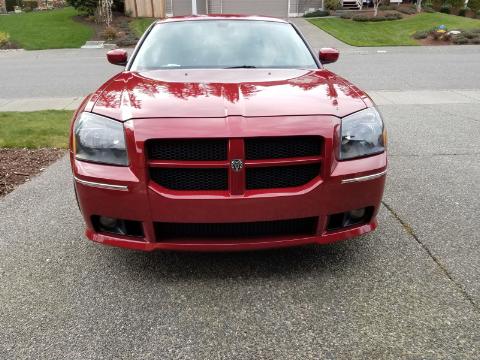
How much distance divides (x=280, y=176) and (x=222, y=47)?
1.75 metres

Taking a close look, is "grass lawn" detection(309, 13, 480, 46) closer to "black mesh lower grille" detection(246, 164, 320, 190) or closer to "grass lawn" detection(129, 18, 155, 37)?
"grass lawn" detection(129, 18, 155, 37)

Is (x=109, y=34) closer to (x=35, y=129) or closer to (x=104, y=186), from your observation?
(x=35, y=129)

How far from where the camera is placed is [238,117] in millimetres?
2553

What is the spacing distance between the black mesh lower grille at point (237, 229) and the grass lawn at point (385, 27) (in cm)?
1776

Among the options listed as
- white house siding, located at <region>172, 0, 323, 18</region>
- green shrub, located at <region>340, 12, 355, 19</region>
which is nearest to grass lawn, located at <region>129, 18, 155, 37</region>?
white house siding, located at <region>172, 0, 323, 18</region>

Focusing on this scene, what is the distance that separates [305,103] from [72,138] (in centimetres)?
143

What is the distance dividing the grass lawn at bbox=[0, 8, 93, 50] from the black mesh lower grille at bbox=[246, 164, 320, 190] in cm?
2013

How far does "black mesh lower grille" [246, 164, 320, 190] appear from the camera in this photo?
2553mm

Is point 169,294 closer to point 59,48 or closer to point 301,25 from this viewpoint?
point 59,48

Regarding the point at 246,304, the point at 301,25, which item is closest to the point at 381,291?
the point at 246,304

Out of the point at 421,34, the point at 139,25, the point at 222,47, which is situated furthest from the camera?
the point at 139,25

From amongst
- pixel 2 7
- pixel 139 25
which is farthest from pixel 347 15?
pixel 2 7

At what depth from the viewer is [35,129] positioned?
21.7ft

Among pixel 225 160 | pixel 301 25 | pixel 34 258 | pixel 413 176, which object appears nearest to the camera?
pixel 225 160
